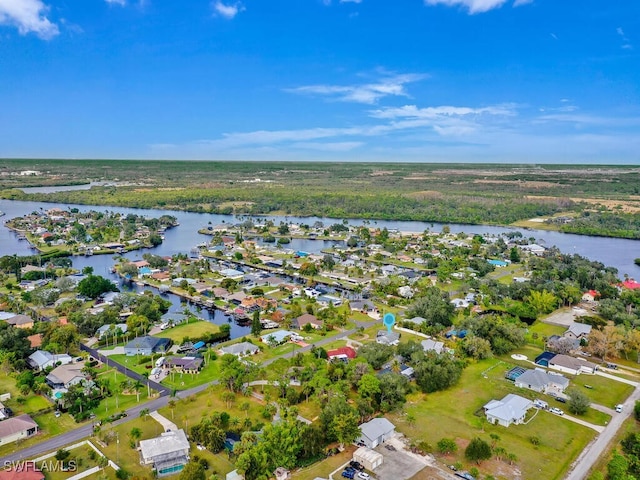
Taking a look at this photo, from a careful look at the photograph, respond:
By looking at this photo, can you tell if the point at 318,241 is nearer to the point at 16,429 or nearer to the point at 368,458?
the point at 16,429

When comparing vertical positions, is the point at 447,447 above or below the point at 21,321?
below

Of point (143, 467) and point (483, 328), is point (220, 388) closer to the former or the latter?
point (143, 467)

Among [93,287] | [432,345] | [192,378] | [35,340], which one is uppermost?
[93,287]

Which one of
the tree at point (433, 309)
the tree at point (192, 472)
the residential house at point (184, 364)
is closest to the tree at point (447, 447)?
the tree at point (192, 472)

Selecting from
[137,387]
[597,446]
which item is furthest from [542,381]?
[137,387]

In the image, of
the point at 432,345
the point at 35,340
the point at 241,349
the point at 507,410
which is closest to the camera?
the point at 507,410

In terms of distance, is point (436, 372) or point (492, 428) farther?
point (436, 372)

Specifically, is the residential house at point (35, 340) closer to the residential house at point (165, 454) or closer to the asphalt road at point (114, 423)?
the asphalt road at point (114, 423)
